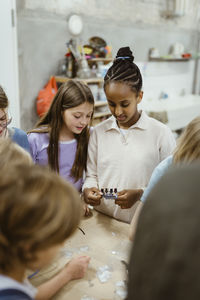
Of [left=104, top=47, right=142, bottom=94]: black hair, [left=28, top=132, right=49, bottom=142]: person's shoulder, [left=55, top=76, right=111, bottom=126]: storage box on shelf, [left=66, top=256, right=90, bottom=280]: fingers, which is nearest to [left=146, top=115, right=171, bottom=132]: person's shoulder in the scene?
[left=104, top=47, right=142, bottom=94]: black hair

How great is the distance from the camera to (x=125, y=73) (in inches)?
55.0

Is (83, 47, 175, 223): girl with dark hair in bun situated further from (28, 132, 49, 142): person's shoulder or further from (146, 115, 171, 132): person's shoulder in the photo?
(28, 132, 49, 142): person's shoulder

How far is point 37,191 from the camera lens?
0.56 m

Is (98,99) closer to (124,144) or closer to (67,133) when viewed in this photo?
(67,133)

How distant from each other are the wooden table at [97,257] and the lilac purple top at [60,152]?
1.20 ft

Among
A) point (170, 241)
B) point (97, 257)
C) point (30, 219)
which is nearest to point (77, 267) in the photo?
point (97, 257)

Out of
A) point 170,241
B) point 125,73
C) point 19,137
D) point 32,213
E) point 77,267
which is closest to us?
point 170,241

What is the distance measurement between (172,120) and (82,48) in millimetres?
1731

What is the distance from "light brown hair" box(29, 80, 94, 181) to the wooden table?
354 millimetres

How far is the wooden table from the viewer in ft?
2.93

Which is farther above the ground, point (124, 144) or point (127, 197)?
point (124, 144)

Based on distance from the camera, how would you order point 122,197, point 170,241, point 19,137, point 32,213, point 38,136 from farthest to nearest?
point 38,136
point 19,137
point 122,197
point 32,213
point 170,241

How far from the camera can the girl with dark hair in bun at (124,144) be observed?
139 centimetres

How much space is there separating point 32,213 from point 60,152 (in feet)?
3.61
